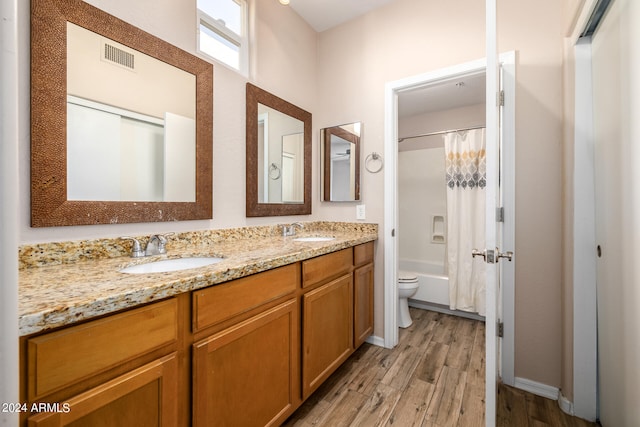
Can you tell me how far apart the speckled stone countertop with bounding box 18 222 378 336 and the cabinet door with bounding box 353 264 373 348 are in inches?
19.0

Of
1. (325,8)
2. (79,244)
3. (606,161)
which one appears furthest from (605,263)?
(325,8)

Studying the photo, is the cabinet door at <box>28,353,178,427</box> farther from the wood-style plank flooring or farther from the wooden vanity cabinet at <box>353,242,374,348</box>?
the wooden vanity cabinet at <box>353,242,374,348</box>

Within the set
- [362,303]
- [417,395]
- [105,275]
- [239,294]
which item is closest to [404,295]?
[362,303]

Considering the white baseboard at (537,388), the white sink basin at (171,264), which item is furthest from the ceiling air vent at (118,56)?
the white baseboard at (537,388)

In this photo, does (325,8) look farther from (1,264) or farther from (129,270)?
(1,264)

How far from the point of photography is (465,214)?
2939 mm

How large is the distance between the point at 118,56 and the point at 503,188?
7.17 feet

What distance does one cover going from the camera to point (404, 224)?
3.73 meters

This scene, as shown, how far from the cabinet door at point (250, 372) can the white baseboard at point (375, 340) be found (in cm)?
102

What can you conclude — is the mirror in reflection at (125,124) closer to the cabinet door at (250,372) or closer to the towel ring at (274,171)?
the towel ring at (274,171)

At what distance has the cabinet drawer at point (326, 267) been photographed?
142 cm

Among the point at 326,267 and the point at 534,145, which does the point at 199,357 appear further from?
the point at 534,145

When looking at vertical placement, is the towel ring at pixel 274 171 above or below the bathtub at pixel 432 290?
above

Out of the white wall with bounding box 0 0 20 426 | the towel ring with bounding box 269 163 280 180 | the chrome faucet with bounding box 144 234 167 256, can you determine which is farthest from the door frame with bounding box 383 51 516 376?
the white wall with bounding box 0 0 20 426
